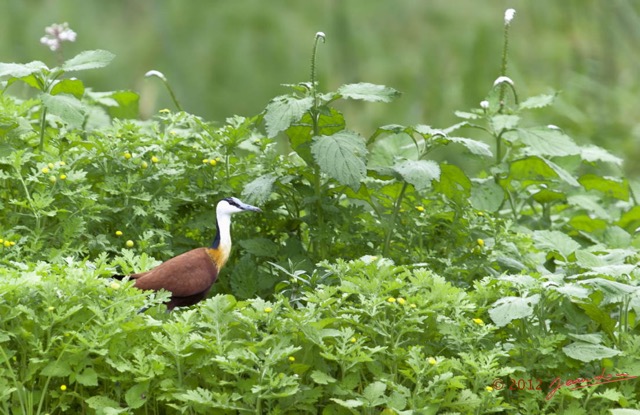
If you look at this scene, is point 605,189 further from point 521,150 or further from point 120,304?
point 120,304

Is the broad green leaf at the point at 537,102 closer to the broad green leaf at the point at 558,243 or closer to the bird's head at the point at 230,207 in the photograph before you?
the broad green leaf at the point at 558,243

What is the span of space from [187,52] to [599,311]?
4.45 metres

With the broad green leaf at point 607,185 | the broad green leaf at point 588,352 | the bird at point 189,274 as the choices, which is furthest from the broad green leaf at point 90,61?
the broad green leaf at point 607,185

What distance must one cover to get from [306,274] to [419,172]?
0.49 meters

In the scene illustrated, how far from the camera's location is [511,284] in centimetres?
305

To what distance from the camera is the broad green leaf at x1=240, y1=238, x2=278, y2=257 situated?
3.59m

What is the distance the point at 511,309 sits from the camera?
2.86m

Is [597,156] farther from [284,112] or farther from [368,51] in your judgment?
[368,51]

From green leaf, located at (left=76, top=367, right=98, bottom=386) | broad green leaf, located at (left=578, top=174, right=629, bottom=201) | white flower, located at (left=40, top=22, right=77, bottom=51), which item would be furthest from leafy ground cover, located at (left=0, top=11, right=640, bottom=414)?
white flower, located at (left=40, top=22, right=77, bottom=51)

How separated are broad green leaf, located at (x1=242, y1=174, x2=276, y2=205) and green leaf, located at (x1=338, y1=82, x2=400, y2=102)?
37 cm

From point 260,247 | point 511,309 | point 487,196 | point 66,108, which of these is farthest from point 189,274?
point 487,196

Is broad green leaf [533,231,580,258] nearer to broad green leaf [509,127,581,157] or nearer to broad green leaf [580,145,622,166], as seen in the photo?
broad green leaf [509,127,581,157]

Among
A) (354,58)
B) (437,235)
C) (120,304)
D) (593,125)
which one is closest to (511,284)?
(437,235)

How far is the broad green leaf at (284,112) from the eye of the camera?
3301 millimetres
